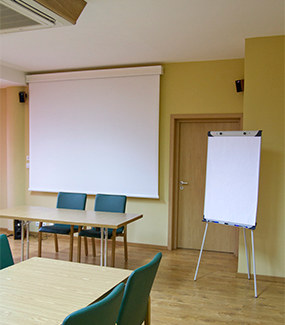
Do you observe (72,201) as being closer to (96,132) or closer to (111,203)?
(111,203)

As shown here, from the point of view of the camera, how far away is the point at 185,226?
5.32 metres

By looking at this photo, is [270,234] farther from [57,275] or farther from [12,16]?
[12,16]

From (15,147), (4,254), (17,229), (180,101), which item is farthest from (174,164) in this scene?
(4,254)

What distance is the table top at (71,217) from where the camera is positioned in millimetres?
3684

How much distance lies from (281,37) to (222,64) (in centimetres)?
114

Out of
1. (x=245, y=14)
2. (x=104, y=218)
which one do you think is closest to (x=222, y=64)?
(x=245, y=14)

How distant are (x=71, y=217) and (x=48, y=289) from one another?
2.16m

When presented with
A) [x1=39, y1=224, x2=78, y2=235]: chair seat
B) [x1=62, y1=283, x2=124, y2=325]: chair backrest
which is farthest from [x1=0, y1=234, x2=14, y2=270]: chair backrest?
[x1=39, y1=224, x2=78, y2=235]: chair seat

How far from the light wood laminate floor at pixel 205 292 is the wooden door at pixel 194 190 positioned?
0.25 meters

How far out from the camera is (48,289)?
183cm

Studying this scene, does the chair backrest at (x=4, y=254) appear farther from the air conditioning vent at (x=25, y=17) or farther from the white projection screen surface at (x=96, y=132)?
the white projection screen surface at (x=96, y=132)

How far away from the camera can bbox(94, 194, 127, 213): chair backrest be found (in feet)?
15.0

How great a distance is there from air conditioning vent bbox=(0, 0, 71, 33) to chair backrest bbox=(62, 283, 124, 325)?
8.01ft

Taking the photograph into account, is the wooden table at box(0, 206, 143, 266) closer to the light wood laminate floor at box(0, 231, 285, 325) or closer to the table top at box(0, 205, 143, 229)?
the table top at box(0, 205, 143, 229)
